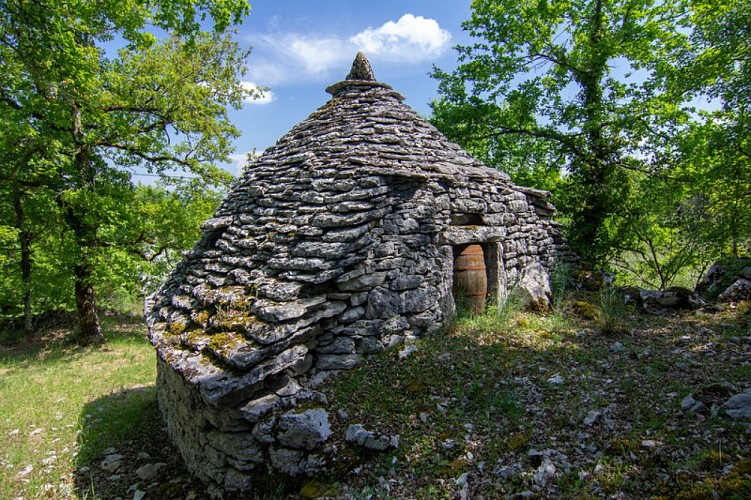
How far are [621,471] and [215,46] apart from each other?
538 inches

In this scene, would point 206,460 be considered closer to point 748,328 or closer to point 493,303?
point 493,303

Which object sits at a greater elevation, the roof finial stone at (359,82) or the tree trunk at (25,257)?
the roof finial stone at (359,82)

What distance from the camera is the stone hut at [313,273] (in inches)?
137

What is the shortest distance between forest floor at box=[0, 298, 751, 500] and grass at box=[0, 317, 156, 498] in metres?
0.03

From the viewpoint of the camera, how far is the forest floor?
8.82ft

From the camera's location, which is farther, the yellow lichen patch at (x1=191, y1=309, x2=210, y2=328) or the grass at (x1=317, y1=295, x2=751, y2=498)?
the yellow lichen patch at (x1=191, y1=309, x2=210, y2=328)

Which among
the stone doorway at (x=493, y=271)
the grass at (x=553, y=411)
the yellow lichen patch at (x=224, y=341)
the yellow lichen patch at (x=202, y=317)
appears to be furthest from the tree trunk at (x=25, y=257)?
the stone doorway at (x=493, y=271)

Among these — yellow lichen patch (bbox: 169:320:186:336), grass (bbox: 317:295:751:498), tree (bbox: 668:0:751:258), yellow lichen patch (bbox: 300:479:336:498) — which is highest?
tree (bbox: 668:0:751:258)

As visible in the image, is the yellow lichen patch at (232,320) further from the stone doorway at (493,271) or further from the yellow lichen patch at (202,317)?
the stone doorway at (493,271)

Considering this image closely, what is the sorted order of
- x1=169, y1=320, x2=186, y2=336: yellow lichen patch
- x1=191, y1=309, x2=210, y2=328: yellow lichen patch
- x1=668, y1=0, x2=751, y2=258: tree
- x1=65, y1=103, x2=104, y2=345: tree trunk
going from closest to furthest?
x1=191, y1=309, x2=210, y2=328: yellow lichen patch, x1=169, y1=320, x2=186, y2=336: yellow lichen patch, x1=668, y1=0, x2=751, y2=258: tree, x1=65, y1=103, x2=104, y2=345: tree trunk

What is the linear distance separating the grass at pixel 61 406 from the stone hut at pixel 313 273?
114cm

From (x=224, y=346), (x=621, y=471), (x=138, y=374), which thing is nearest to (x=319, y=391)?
(x=224, y=346)

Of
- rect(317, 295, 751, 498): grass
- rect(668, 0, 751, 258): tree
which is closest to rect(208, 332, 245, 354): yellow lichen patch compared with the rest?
rect(317, 295, 751, 498): grass

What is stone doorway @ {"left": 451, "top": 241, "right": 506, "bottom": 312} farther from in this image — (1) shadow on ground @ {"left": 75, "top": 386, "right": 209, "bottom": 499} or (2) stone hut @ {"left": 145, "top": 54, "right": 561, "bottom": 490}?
(1) shadow on ground @ {"left": 75, "top": 386, "right": 209, "bottom": 499}
